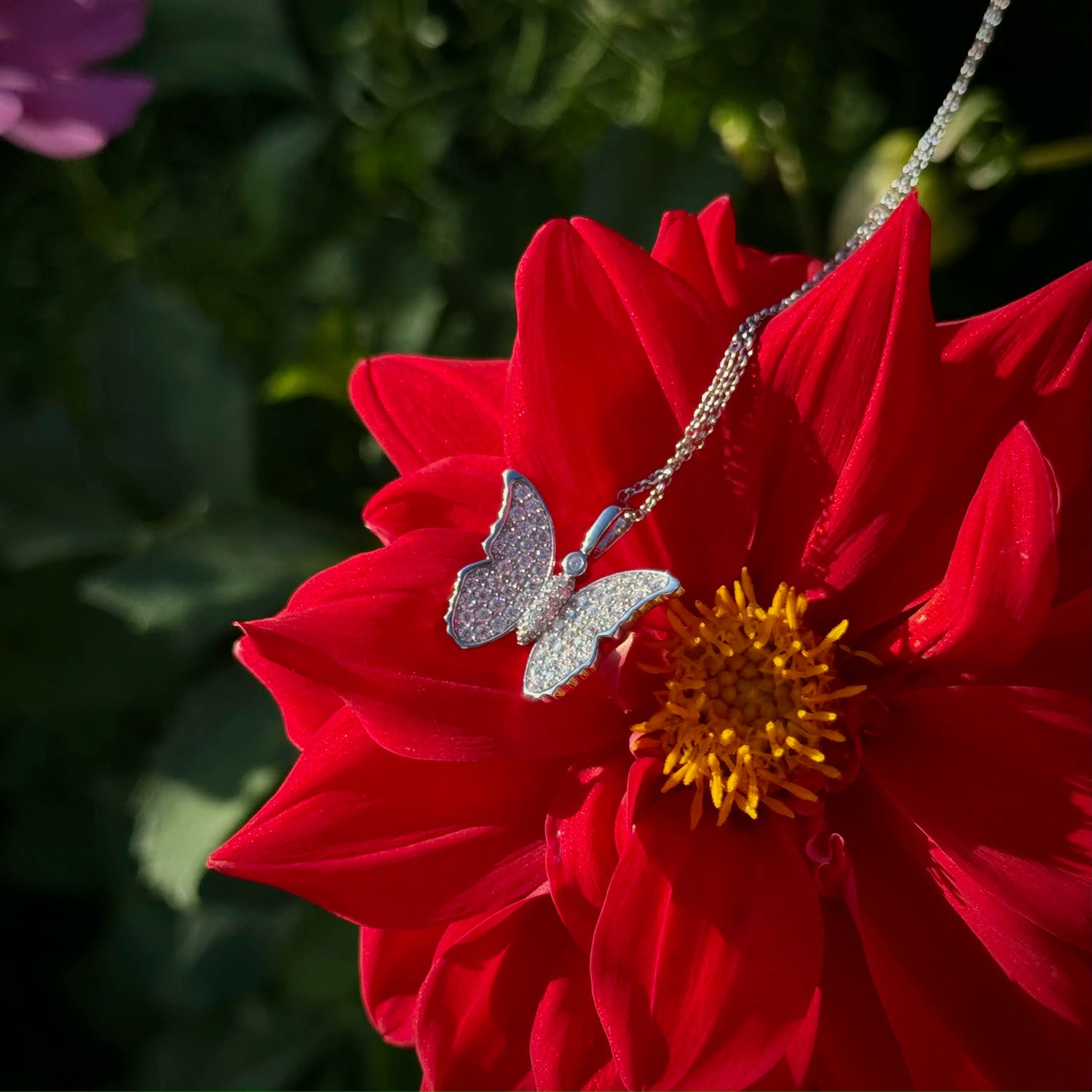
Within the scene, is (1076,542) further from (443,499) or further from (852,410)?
(443,499)

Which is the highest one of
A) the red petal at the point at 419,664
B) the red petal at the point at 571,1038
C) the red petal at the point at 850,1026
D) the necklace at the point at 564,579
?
the necklace at the point at 564,579

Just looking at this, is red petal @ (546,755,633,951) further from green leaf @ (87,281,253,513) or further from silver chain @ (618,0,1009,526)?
green leaf @ (87,281,253,513)

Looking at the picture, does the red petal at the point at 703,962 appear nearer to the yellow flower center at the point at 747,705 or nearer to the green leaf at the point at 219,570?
the yellow flower center at the point at 747,705

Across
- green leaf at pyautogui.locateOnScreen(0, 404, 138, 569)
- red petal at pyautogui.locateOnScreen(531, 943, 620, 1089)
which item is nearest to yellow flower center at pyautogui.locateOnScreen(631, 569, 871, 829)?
red petal at pyautogui.locateOnScreen(531, 943, 620, 1089)

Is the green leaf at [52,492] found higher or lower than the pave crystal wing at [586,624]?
lower

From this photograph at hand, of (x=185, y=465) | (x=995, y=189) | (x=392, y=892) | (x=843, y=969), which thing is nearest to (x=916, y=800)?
(x=843, y=969)

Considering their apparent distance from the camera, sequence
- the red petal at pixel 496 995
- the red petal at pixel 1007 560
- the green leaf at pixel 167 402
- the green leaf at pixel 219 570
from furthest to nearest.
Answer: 1. the green leaf at pixel 167 402
2. the green leaf at pixel 219 570
3. the red petal at pixel 496 995
4. the red petal at pixel 1007 560

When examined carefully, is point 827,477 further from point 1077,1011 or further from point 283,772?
point 283,772

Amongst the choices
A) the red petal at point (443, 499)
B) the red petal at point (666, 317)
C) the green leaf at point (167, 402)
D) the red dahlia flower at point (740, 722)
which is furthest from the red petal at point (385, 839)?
the green leaf at point (167, 402)
